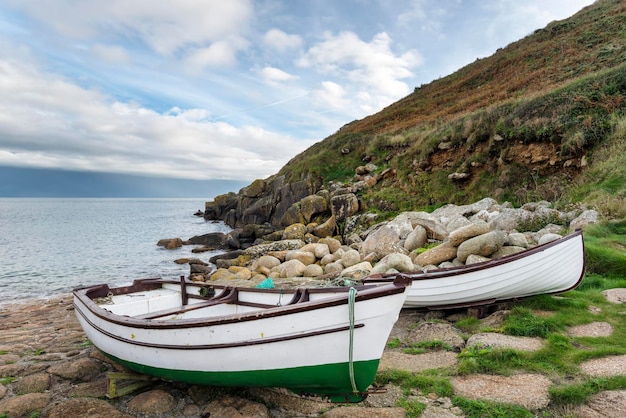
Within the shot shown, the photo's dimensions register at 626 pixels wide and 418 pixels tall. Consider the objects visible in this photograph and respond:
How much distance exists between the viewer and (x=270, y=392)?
423cm

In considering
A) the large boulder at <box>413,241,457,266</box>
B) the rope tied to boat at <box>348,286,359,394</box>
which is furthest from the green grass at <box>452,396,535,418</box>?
the large boulder at <box>413,241,457,266</box>

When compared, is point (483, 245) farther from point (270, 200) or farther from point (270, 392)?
point (270, 200)

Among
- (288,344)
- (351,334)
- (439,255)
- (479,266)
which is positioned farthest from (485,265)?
(288,344)

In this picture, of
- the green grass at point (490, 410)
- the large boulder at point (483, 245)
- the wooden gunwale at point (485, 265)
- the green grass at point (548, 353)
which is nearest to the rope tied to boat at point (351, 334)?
the green grass at point (548, 353)

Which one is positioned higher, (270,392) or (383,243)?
(383,243)

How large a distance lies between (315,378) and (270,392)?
917 millimetres

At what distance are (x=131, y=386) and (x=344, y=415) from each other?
2801 mm

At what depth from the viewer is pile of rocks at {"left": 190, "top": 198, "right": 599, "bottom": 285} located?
816 cm

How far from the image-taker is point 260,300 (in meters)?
5.59

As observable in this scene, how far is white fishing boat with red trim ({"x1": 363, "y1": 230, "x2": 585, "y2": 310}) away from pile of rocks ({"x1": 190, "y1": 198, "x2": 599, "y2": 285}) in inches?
60.7

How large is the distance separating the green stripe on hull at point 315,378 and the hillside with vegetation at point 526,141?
9.61 m

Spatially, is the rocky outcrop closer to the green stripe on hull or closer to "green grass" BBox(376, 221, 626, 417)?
"green grass" BBox(376, 221, 626, 417)

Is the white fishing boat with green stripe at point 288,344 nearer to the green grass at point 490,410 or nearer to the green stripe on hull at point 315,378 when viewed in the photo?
the green stripe on hull at point 315,378

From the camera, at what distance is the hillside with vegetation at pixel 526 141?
1224cm
